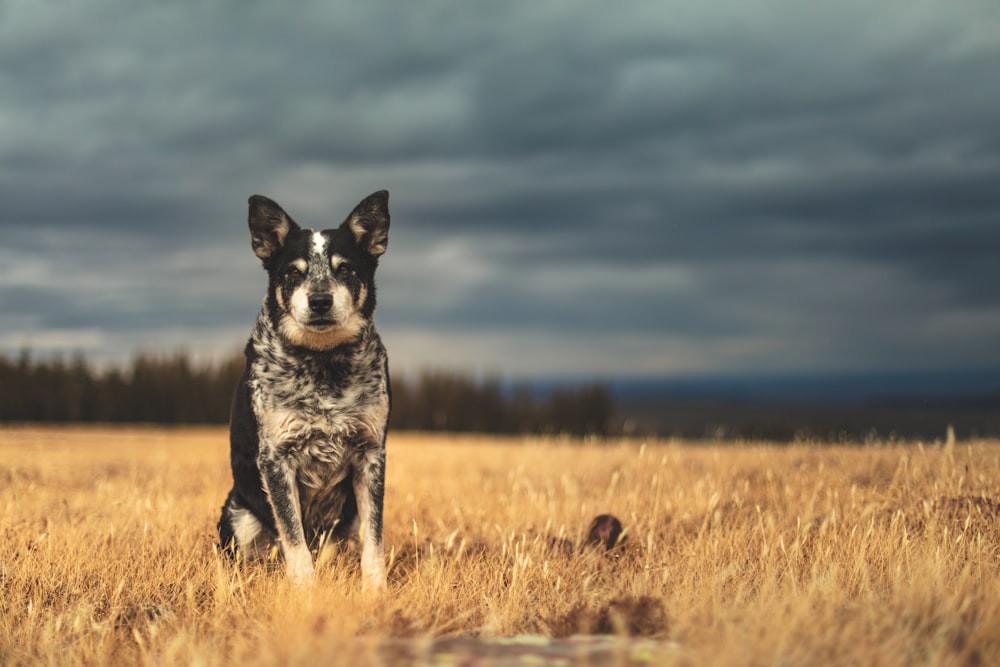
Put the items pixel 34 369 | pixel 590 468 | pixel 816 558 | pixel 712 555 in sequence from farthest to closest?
1. pixel 34 369
2. pixel 590 468
3. pixel 712 555
4. pixel 816 558

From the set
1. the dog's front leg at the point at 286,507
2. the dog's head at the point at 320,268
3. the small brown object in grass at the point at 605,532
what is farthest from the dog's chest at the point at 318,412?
the small brown object in grass at the point at 605,532

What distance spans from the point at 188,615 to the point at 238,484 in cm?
139

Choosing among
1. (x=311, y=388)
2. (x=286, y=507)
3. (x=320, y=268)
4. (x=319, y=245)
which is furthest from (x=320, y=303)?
(x=286, y=507)

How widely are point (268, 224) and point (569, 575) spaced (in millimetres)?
3273

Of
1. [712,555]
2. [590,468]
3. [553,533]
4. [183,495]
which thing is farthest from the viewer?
[590,468]

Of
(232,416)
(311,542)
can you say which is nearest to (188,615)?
(311,542)

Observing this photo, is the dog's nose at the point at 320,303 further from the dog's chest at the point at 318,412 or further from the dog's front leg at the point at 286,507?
the dog's front leg at the point at 286,507

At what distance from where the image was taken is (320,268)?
17.4 feet

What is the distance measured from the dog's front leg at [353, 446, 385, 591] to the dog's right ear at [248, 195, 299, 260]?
64.8 inches

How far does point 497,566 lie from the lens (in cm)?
536

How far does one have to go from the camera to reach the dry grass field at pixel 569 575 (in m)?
3.53

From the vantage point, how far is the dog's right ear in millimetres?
5555

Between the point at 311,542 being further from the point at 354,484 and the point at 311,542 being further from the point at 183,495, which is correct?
the point at 183,495

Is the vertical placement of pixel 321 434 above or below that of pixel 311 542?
above
